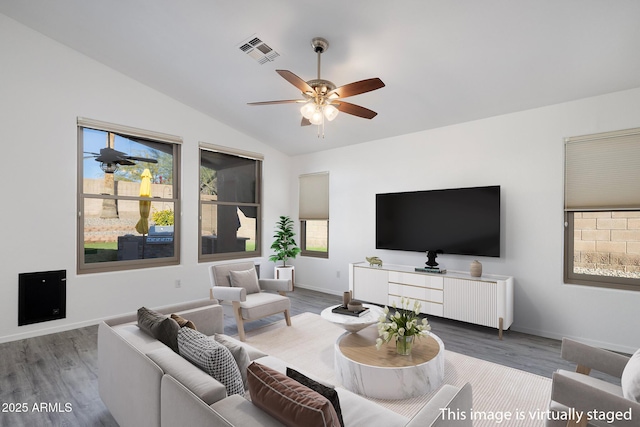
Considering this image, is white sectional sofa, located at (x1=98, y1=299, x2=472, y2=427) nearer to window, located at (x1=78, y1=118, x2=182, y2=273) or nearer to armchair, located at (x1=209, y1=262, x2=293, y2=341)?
armchair, located at (x1=209, y1=262, x2=293, y2=341)

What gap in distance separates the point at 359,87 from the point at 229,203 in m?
3.80

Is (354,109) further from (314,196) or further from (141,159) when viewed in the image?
(141,159)

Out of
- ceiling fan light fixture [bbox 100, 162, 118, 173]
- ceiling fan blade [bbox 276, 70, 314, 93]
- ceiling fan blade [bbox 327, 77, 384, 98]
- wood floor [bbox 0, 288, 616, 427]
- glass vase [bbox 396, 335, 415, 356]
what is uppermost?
ceiling fan blade [bbox 276, 70, 314, 93]

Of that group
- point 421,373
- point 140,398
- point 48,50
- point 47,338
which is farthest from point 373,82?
point 47,338

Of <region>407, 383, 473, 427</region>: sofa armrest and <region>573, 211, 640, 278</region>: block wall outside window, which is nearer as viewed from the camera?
<region>407, 383, 473, 427</region>: sofa armrest

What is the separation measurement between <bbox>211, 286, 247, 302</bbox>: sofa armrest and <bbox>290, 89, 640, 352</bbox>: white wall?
2.53 m

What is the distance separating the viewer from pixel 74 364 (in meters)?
2.99

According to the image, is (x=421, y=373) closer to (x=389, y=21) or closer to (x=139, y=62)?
(x=389, y=21)

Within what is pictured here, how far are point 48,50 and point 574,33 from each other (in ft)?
18.4

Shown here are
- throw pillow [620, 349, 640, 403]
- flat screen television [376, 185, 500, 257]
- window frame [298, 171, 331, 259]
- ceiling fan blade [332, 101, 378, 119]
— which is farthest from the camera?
window frame [298, 171, 331, 259]

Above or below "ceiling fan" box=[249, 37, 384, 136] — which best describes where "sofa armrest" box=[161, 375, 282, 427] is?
below

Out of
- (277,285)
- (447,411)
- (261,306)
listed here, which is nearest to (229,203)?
(277,285)

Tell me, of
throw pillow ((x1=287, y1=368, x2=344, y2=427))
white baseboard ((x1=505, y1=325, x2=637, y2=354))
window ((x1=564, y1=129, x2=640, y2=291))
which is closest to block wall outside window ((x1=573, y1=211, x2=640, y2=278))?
window ((x1=564, y1=129, x2=640, y2=291))

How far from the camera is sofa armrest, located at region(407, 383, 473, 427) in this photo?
122cm
